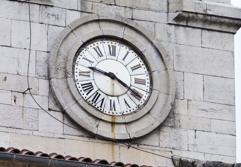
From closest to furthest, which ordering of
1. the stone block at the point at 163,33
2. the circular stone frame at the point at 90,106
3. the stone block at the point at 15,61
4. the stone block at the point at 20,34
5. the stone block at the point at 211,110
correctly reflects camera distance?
the stone block at the point at 15,61 → the circular stone frame at the point at 90,106 → the stone block at the point at 20,34 → the stone block at the point at 211,110 → the stone block at the point at 163,33

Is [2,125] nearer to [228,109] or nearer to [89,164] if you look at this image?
[89,164]

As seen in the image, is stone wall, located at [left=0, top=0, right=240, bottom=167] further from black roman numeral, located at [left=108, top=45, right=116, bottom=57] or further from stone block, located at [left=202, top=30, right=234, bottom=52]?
black roman numeral, located at [left=108, top=45, right=116, bottom=57]

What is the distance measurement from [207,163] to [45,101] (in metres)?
2.89

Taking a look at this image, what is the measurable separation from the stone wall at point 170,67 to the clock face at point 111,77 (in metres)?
0.55

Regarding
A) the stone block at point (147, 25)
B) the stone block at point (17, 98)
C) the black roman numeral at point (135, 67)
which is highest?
the stone block at point (147, 25)

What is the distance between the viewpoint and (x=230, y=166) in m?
34.1

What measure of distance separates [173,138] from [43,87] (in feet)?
7.87

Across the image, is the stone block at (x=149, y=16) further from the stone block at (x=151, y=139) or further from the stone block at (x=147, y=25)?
the stone block at (x=151, y=139)

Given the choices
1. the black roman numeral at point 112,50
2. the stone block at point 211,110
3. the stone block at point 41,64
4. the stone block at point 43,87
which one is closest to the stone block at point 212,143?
the stone block at point 211,110

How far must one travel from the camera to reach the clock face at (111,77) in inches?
1387

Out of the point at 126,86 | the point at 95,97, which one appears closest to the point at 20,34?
the point at 95,97

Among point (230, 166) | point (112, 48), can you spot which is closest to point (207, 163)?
point (230, 166)

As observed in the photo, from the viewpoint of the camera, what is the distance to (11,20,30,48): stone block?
1384 inches

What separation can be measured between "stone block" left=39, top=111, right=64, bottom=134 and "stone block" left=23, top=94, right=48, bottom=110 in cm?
12
